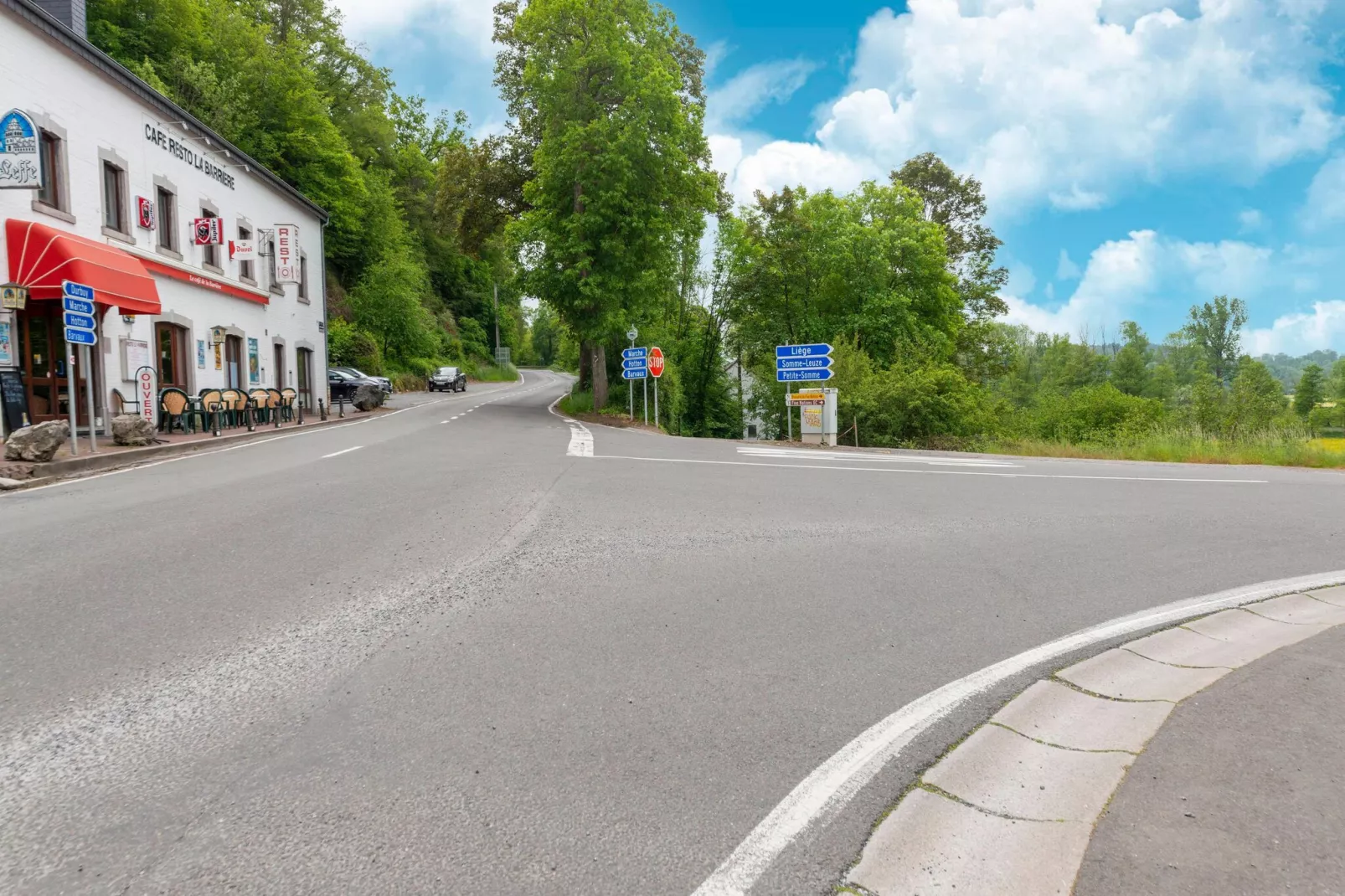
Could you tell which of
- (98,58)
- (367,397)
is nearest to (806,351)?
(367,397)

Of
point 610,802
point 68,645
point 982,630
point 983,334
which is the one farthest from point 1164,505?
point 983,334

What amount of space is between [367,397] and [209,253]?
8719 millimetres

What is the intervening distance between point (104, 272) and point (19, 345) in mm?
2147

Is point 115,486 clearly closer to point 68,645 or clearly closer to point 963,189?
point 68,645

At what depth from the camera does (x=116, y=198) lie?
18.0 meters

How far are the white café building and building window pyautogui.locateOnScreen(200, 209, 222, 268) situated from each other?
48mm

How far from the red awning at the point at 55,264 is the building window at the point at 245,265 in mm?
8676

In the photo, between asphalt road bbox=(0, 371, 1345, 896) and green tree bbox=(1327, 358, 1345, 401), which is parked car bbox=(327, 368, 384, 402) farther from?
green tree bbox=(1327, 358, 1345, 401)

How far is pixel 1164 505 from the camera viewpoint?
8.89 metres

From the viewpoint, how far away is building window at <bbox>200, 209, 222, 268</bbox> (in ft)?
71.8

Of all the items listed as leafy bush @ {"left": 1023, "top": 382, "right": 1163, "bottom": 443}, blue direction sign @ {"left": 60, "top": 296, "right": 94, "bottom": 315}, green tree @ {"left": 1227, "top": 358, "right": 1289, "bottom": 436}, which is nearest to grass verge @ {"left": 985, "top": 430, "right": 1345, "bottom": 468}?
green tree @ {"left": 1227, "top": 358, "right": 1289, "bottom": 436}

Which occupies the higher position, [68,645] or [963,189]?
[963,189]

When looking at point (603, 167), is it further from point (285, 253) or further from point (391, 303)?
point (391, 303)

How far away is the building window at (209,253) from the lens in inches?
862
